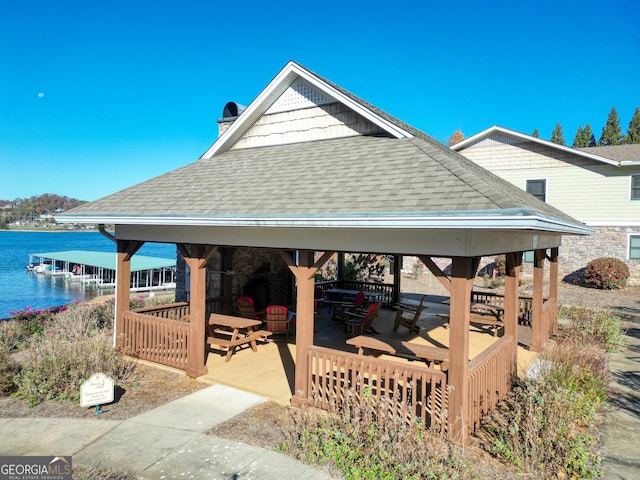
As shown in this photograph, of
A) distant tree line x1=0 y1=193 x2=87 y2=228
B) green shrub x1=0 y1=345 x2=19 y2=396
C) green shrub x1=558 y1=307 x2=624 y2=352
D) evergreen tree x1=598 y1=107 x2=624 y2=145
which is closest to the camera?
green shrub x1=0 y1=345 x2=19 y2=396

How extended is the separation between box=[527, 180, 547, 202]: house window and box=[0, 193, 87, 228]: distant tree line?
126 meters

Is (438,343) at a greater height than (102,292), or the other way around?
(438,343)

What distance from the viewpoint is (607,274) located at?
743 inches

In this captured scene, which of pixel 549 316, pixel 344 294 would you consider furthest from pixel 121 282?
pixel 549 316

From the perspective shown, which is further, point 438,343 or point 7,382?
point 438,343

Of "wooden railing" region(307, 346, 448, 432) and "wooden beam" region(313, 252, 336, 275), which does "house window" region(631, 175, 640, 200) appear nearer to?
"wooden railing" region(307, 346, 448, 432)

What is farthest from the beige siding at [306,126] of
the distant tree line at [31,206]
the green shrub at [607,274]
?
the distant tree line at [31,206]

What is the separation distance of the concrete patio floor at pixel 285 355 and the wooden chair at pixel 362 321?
0.25 metres

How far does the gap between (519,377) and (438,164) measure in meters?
4.30

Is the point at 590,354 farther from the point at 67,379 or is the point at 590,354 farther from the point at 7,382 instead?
the point at 7,382

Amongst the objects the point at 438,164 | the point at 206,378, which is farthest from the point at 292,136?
Answer: the point at 206,378

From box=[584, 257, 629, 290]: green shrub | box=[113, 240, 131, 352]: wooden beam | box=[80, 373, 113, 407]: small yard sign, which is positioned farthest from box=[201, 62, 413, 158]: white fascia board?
box=[584, 257, 629, 290]: green shrub

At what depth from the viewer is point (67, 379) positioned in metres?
6.65

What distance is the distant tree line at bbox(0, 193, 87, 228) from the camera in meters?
130
